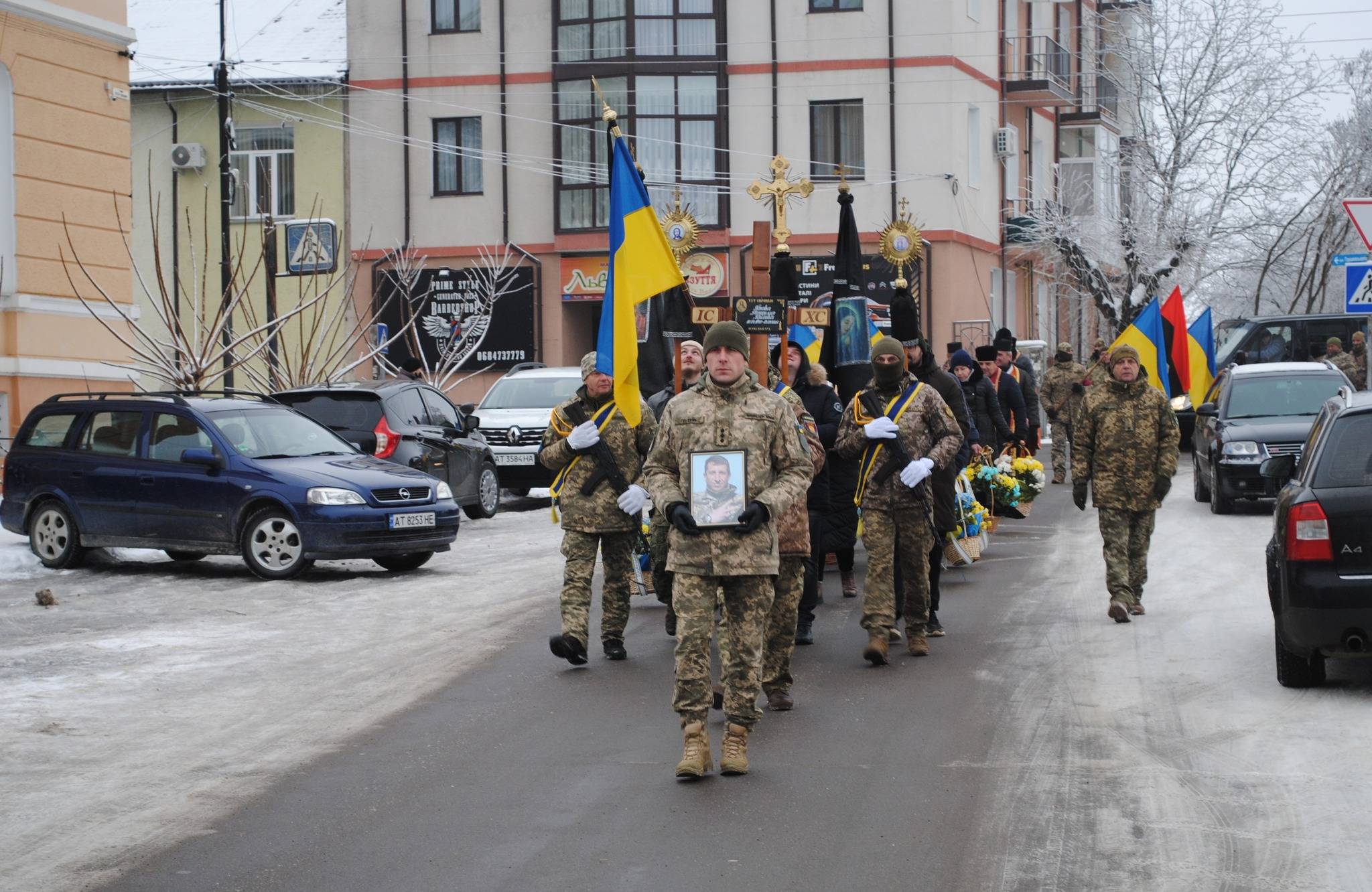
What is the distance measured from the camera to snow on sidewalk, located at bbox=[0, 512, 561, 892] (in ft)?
23.0

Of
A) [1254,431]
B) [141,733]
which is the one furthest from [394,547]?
[1254,431]

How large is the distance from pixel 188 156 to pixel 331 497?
1010 inches

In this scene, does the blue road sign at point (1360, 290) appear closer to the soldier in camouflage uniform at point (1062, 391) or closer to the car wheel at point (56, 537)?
the soldier in camouflage uniform at point (1062, 391)

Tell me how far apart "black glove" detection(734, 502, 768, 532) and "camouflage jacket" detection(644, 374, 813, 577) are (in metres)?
0.03

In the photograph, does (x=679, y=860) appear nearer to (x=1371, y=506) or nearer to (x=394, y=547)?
(x=1371, y=506)

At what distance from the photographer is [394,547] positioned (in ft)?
48.9

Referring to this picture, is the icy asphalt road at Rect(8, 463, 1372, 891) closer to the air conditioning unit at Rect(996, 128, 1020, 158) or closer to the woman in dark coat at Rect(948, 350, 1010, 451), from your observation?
the woman in dark coat at Rect(948, 350, 1010, 451)

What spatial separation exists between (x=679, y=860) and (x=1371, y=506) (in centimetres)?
439

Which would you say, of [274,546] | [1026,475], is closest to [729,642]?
[274,546]

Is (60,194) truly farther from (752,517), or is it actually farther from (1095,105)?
(1095,105)

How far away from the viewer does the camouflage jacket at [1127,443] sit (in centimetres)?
1181

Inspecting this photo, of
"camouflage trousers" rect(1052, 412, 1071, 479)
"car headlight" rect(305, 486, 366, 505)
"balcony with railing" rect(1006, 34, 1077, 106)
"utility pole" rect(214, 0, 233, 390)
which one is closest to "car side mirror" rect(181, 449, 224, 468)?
"car headlight" rect(305, 486, 366, 505)

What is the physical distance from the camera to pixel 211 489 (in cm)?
1489

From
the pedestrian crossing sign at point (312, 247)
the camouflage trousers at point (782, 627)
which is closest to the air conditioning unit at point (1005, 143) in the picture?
the pedestrian crossing sign at point (312, 247)
